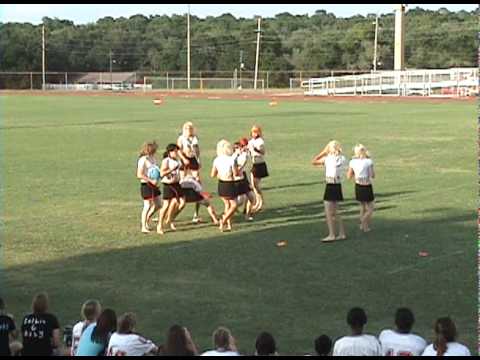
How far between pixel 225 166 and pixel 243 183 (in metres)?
0.66

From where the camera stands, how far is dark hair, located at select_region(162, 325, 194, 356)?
6469 mm

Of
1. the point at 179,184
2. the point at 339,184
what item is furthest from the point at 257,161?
the point at 339,184

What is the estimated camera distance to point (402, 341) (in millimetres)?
7160

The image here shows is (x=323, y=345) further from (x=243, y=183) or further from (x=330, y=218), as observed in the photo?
(x=243, y=183)

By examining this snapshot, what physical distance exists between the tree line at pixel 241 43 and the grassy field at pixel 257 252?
86.0m

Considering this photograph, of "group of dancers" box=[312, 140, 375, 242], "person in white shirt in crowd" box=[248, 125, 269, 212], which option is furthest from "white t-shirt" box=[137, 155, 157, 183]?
"group of dancers" box=[312, 140, 375, 242]

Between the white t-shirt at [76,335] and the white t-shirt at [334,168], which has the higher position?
the white t-shirt at [334,168]

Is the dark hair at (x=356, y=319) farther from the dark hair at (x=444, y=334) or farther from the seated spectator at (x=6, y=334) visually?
the seated spectator at (x=6, y=334)

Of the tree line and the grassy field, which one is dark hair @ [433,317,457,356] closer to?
the grassy field

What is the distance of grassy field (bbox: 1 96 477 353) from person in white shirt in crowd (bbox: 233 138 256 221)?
0.45 metres

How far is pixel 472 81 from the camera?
71875mm

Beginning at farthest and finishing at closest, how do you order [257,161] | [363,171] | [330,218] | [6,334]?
[257,161] < [363,171] < [330,218] < [6,334]

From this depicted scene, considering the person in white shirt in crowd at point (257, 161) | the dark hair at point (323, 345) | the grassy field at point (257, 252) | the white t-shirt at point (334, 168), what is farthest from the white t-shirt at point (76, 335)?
the person in white shirt in crowd at point (257, 161)

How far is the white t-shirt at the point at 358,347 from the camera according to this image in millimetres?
6859
